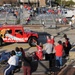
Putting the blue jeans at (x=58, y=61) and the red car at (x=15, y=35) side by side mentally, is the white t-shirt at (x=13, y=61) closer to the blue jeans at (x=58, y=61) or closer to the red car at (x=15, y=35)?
the blue jeans at (x=58, y=61)

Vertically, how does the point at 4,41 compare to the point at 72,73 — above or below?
below

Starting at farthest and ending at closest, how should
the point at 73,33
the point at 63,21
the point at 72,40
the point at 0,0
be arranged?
the point at 0,0 → the point at 63,21 → the point at 73,33 → the point at 72,40

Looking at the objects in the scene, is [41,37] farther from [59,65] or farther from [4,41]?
[59,65]

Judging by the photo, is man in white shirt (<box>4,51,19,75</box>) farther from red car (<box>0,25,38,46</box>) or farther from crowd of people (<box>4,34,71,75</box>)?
red car (<box>0,25,38,46</box>)

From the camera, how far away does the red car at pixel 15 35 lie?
24000mm

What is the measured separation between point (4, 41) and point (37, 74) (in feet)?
36.5

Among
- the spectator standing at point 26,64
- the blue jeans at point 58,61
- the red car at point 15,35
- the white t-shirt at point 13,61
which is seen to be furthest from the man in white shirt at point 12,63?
the red car at point 15,35

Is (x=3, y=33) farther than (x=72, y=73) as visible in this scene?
Yes

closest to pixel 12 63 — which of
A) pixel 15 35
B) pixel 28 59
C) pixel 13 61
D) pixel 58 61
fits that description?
pixel 13 61

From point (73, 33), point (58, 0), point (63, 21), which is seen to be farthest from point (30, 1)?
point (73, 33)

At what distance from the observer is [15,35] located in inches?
948

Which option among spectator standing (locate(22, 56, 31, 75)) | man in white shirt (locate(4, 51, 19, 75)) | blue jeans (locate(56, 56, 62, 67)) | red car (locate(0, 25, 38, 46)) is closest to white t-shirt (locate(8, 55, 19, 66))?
man in white shirt (locate(4, 51, 19, 75))

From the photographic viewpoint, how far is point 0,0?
10225 centimetres

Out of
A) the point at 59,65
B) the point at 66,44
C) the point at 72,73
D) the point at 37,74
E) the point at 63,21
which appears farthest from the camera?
the point at 63,21
